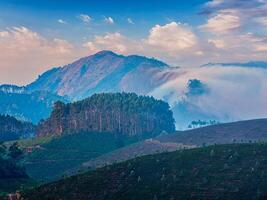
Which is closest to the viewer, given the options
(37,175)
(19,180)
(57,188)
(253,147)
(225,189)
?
(225,189)

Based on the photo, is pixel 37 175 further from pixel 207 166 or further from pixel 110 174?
pixel 207 166

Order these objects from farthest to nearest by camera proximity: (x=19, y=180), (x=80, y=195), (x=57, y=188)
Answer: (x=19, y=180), (x=57, y=188), (x=80, y=195)

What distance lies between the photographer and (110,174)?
298 feet

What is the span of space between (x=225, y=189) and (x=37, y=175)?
119659mm

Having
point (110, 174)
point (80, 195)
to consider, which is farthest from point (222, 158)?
point (80, 195)

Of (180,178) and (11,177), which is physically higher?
(180,178)

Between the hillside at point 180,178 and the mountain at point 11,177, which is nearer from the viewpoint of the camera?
the hillside at point 180,178

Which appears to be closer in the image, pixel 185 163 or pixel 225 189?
pixel 225 189

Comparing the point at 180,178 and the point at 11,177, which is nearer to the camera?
the point at 180,178

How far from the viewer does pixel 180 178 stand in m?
81.9

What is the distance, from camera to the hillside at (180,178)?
242ft

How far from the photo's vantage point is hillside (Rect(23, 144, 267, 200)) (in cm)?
7388

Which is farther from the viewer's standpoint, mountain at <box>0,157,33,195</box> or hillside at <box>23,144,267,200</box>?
mountain at <box>0,157,33,195</box>

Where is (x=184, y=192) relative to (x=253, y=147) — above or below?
below
